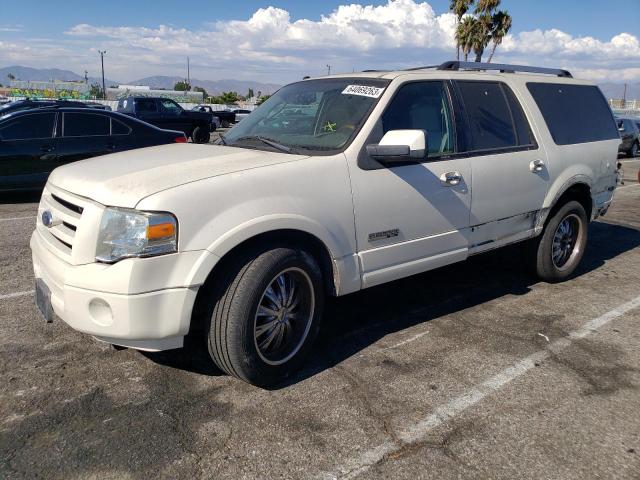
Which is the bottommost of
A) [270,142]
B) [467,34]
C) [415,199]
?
[415,199]

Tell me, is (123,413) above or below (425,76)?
below

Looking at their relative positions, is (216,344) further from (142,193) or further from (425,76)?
(425,76)

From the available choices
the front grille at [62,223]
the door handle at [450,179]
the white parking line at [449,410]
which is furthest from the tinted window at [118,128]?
the white parking line at [449,410]

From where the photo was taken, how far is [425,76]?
4152mm

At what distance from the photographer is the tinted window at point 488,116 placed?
14.3 feet

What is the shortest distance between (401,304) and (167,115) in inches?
709

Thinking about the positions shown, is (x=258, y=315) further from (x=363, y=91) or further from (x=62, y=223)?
(x=363, y=91)

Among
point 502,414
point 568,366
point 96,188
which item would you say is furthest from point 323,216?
point 568,366

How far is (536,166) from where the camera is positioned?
4.75m

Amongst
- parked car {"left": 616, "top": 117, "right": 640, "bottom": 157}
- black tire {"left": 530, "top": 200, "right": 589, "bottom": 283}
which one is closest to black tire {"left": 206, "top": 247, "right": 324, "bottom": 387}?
black tire {"left": 530, "top": 200, "right": 589, "bottom": 283}

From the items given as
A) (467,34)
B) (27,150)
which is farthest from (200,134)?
(467,34)

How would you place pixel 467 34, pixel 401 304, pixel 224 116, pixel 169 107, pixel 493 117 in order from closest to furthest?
pixel 493 117
pixel 401 304
pixel 169 107
pixel 224 116
pixel 467 34

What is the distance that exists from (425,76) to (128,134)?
6.64 m

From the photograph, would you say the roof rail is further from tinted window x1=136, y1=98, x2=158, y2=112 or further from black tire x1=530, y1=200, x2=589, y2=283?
tinted window x1=136, y1=98, x2=158, y2=112
